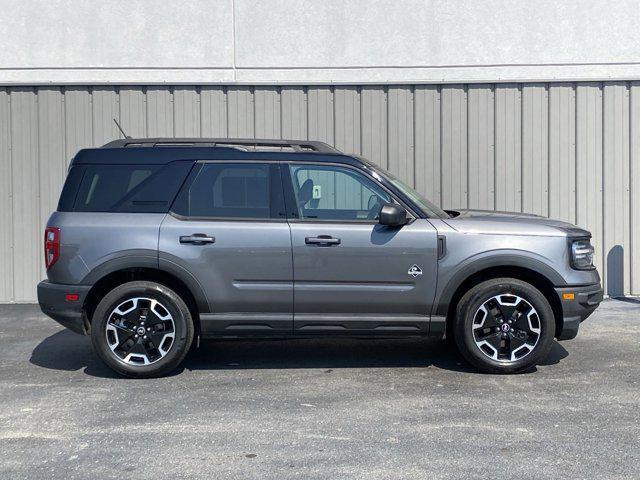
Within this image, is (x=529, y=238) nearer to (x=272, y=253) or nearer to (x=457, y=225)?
(x=457, y=225)

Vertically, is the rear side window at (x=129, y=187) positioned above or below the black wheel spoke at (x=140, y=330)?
above

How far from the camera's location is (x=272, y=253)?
6957 millimetres

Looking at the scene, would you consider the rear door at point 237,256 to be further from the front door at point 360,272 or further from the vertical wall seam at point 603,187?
the vertical wall seam at point 603,187

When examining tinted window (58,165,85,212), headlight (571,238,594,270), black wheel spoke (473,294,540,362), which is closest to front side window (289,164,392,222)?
black wheel spoke (473,294,540,362)

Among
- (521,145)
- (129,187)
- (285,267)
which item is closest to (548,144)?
(521,145)

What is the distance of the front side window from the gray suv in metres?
0.01

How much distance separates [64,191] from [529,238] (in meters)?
3.87

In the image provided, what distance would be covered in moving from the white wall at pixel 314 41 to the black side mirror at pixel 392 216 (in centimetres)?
467

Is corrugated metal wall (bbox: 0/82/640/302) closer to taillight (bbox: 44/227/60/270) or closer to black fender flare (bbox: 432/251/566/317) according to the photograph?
black fender flare (bbox: 432/251/566/317)

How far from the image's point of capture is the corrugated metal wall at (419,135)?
36.6ft

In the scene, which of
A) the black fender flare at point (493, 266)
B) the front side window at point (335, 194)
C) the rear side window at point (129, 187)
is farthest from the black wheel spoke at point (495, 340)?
the rear side window at point (129, 187)

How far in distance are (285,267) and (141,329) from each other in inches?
50.4

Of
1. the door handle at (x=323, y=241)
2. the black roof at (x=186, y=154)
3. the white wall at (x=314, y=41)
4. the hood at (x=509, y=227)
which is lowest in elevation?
the door handle at (x=323, y=241)

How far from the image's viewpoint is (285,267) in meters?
6.98
